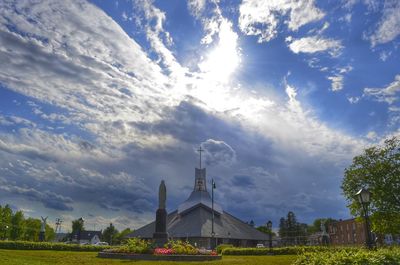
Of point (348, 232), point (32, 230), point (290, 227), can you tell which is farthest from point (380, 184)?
point (290, 227)

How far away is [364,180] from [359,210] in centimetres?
334

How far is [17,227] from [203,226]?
145 ft

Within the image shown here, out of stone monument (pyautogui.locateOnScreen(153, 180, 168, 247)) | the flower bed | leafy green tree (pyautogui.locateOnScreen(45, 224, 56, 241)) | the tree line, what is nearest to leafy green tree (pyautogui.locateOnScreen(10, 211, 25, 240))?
the tree line

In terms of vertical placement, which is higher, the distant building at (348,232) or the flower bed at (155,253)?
the distant building at (348,232)

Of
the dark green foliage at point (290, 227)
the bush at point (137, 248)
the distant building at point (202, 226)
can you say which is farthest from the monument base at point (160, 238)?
the dark green foliage at point (290, 227)

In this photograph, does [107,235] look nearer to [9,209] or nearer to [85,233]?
[85,233]

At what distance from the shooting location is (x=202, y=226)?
249 feet

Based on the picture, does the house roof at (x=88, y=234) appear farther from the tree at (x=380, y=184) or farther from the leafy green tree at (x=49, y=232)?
the tree at (x=380, y=184)

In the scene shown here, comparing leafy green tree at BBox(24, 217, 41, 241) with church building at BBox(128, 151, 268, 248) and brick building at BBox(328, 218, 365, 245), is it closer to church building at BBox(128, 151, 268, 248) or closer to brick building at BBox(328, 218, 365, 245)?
church building at BBox(128, 151, 268, 248)

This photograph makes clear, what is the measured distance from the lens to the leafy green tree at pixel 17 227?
A: 283ft

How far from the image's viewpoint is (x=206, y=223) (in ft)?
260

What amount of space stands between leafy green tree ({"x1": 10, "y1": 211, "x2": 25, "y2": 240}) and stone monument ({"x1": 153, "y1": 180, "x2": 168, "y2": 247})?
62.9 meters

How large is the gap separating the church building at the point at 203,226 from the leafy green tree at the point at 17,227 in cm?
2710

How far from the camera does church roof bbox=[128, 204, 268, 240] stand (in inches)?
2939
